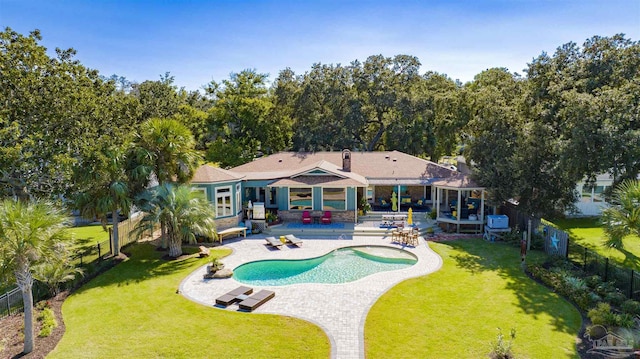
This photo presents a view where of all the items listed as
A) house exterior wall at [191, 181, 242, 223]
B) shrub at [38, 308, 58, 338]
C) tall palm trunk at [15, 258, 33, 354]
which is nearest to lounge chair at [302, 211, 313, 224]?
house exterior wall at [191, 181, 242, 223]

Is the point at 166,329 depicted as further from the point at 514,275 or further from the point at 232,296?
the point at 514,275

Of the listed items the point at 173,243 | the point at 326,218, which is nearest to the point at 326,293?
the point at 173,243

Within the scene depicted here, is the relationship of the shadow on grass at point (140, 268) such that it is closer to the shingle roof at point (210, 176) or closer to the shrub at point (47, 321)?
the shrub at point (47, 321)

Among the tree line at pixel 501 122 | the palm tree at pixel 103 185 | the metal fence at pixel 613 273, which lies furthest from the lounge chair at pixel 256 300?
the metal fence at pixel 613 273

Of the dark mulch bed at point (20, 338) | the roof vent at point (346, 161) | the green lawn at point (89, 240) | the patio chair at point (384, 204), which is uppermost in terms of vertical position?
the roof vent at point (346, 161)

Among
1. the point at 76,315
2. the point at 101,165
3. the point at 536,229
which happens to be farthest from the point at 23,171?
the point at 536,229

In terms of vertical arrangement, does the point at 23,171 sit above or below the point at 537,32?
below

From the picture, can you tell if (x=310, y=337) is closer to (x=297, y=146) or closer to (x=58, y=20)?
→ (x=58, y=20)
